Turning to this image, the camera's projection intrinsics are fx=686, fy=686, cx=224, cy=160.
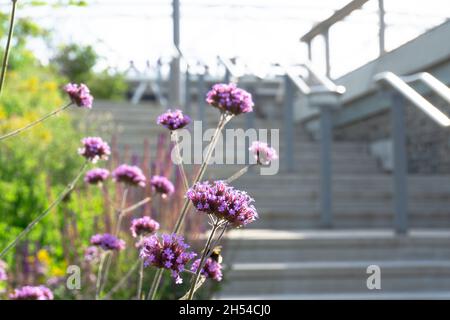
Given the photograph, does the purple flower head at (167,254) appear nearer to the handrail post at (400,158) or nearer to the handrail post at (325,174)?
the handrail post at (400,158)

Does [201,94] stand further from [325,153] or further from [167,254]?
[167,254]

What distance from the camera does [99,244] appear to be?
1752mm

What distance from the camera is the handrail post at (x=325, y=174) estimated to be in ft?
14.8

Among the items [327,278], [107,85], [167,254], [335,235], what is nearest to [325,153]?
[335,235]

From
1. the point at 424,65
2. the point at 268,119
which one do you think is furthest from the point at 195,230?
the point at 268,119

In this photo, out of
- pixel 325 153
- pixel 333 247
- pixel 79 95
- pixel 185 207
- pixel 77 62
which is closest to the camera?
pixel 185 207

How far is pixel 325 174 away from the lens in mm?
4598

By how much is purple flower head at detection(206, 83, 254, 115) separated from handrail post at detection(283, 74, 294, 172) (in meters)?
3.99

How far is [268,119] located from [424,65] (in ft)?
11.5

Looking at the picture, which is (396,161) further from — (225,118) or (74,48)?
(74,48)

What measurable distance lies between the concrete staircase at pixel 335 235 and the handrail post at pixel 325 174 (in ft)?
0.32

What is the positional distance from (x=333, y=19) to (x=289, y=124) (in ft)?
11.3

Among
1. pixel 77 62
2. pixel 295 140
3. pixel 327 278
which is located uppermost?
pixel 77 62

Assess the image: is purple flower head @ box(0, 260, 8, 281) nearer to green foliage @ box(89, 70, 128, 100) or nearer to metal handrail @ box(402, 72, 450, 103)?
metal handrail @ box(402, 72, 450, 103)
